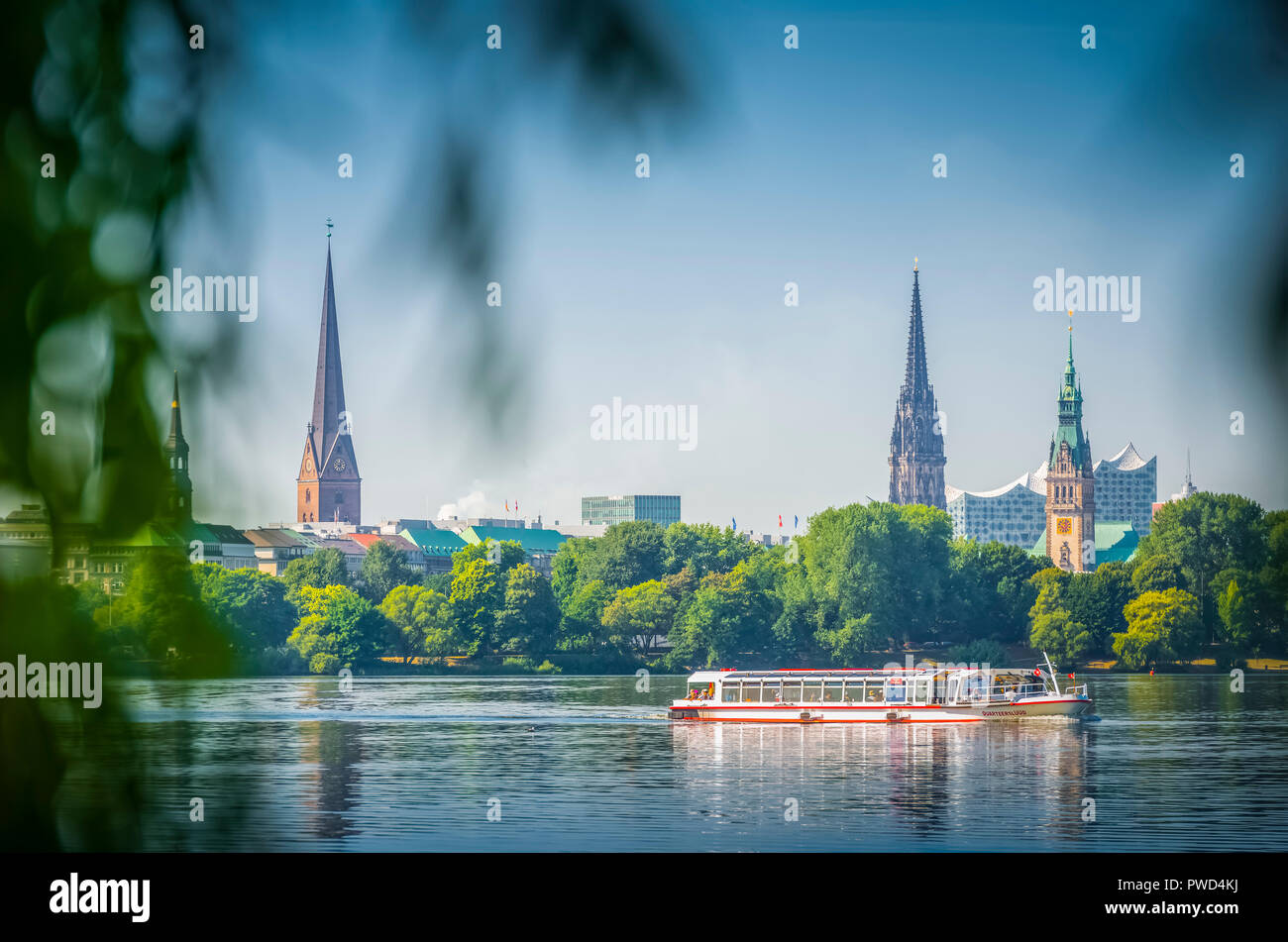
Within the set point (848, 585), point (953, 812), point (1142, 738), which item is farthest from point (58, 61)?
point (848, 585)

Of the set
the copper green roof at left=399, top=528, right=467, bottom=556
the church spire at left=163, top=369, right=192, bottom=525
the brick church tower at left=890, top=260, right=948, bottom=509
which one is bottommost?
the church spire at left=163, top=369, right=192, bottom=525

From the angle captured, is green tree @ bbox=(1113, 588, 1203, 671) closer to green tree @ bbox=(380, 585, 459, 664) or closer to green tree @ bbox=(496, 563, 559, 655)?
green tree @ bbox=(496, 563, 559, 655)

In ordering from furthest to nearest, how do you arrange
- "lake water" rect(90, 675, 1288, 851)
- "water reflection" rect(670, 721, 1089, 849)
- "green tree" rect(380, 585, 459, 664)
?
1. "green tree" rect(380, 585, 459, 664)
2. "water reflection" rect(670, 721, 1089, 849)
3. "lake water" rect(90, 675, 1288, 851)

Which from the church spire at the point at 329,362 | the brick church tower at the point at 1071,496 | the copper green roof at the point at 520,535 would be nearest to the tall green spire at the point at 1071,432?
the brick church tower at the point at 1071,496

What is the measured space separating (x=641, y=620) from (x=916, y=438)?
87.8 meters

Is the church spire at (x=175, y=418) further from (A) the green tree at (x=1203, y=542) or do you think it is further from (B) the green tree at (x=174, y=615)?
(A) the green tree at (x=1203, y=542)

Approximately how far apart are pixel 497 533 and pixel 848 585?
78.0 meters

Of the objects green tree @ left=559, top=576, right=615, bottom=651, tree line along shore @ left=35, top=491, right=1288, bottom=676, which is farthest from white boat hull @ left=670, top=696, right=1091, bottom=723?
green tree @ left=559, top=576, right=615, bottom=651

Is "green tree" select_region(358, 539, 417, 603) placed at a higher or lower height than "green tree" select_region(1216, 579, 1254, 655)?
higher

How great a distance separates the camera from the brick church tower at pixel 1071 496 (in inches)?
6678

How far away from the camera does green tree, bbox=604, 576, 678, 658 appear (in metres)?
110

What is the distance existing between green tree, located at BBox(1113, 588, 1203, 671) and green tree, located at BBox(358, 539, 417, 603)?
1811 inches

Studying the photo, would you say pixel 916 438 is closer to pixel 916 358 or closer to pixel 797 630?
pixel 916 358

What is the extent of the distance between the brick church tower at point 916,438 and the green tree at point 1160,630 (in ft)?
271
